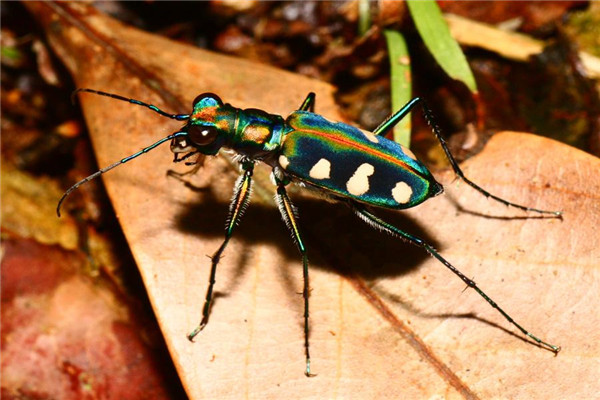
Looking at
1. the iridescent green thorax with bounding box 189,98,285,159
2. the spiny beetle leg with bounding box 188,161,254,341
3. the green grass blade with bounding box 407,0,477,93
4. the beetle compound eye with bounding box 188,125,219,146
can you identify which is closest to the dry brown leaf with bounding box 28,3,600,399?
the spiny beetle leg with bounding box 188,161,254,341

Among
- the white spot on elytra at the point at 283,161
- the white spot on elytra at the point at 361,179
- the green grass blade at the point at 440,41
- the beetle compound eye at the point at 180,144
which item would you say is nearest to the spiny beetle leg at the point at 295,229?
the white spot on elytra at the point at 283,161

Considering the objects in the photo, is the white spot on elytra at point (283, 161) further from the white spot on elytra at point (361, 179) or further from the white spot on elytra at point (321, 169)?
the white spot on elytra at point (361, 179)

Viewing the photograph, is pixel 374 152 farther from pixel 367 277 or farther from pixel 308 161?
pixel 367 277

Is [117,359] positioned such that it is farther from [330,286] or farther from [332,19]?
[332,19]

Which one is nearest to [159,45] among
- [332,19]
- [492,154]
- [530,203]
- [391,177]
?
A: [332,19]

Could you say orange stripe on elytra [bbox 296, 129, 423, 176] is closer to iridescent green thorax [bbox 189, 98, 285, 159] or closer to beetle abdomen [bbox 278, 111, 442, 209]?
beetle abdomen [bbox 278, 111, 442, 209]

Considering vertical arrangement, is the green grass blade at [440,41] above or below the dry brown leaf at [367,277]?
above

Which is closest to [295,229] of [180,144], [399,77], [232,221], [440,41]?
[232,221]
